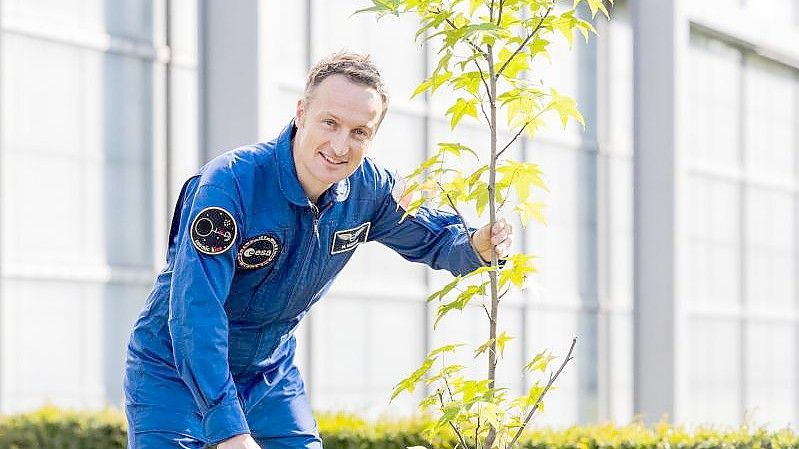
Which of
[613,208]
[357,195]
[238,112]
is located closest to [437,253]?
[357,195]

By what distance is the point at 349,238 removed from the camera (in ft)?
12.0

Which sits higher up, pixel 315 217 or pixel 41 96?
pixel 41 96

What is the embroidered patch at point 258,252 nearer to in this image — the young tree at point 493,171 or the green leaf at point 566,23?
the young tree at point 493,171

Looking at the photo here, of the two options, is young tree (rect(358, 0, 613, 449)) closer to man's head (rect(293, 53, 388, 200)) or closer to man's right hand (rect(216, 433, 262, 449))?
man's head (rect(293, 53, 388, 200))

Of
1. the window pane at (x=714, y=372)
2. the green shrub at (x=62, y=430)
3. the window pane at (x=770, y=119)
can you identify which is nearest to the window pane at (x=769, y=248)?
the window pane at (x=770, y=119)

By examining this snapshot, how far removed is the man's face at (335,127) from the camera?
10.5 ft

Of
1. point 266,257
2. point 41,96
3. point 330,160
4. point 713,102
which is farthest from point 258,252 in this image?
point 713,102

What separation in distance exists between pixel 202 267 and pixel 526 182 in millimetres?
805

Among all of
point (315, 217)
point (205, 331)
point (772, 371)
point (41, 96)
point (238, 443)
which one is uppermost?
point (41, 96)

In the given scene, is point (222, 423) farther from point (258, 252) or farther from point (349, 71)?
point (349, 71)

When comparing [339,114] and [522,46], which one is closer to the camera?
[339,114]

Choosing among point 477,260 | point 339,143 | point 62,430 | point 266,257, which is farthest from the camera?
point 62,430

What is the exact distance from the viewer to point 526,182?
3.38 metres

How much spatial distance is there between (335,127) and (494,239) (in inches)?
19.9
